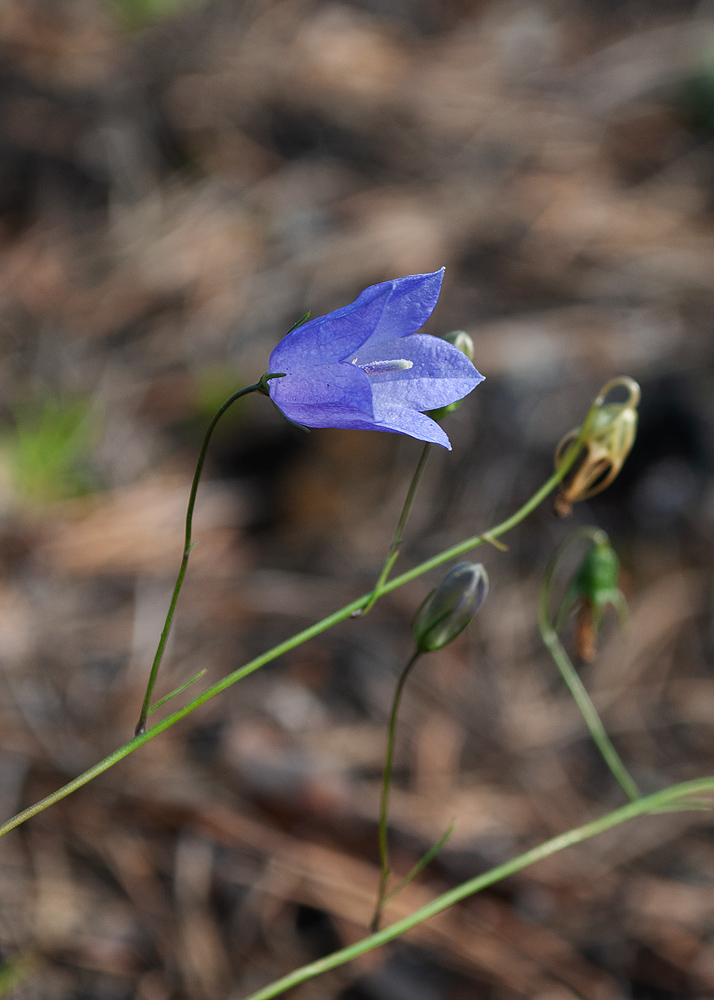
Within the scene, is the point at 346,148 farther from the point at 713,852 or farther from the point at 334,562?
the point at 713,852

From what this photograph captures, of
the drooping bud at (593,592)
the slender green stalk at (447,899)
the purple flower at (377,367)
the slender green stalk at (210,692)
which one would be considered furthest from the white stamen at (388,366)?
the slender green stalk at (447,899)

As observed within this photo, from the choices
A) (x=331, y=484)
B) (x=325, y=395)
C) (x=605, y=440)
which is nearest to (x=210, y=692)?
(x=325, y=395)

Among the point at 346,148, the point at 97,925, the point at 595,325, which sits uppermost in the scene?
the point at 346,148

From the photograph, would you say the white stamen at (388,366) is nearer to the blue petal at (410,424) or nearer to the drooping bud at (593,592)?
the blue petal at (410,424)

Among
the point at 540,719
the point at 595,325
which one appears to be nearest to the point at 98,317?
the point at 595,325

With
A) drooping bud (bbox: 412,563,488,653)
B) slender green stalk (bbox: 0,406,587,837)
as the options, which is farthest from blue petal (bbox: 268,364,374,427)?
drooping bud (bbox: 412,563,488,653)
